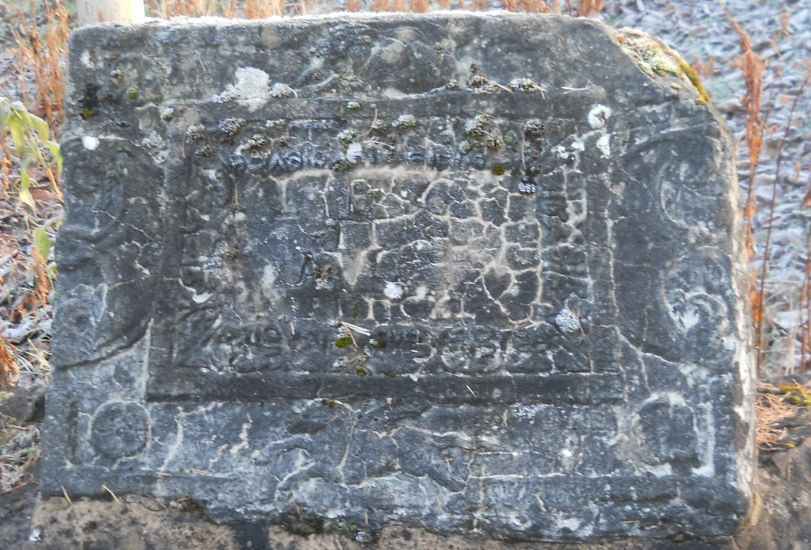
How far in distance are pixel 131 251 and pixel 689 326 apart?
5.15 ft

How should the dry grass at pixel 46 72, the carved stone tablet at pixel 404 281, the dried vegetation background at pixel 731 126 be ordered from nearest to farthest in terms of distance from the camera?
1. the carved stone tablet at pixel 404 281
2. the dried vegetation background at pixel 731 126
3. the dry grass at pixel 46 72

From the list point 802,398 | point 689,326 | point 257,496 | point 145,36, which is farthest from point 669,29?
point 257,496

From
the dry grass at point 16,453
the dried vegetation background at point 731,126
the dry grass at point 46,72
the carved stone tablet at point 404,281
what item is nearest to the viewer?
the carved stone tablet at point 404,281

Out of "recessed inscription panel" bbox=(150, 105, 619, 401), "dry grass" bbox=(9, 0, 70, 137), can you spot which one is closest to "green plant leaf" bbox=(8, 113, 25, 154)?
"recessed inscription panel" bbox=(150, 105, 619, 401)

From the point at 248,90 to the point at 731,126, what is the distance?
2.73 m

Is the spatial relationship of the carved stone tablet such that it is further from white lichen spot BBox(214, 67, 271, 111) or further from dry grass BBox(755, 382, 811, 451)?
dry grass BBox(755, 382, 811, 451)

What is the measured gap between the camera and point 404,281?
2555mm

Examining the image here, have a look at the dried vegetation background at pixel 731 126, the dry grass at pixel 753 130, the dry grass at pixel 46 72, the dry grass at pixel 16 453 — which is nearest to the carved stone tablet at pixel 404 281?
the dry grass at pixel 16 453

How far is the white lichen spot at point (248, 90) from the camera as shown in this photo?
2.59 metres

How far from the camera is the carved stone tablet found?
2.50 m

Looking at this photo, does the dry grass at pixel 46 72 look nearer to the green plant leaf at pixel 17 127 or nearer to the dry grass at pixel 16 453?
Answer: the green plant leaf at pixel 17 127

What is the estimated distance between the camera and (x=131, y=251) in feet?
8.57

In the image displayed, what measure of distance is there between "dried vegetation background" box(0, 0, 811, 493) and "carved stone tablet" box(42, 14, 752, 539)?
0.55 meters

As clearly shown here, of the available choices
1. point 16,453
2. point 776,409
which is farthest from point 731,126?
point 16,453
